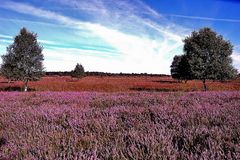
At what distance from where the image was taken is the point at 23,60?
37.6m

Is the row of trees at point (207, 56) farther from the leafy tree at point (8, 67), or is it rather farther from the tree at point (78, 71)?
the tree at point (78, 71)

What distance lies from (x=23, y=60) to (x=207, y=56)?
20.8 m

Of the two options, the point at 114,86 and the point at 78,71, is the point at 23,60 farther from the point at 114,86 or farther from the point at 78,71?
the point at 78,71

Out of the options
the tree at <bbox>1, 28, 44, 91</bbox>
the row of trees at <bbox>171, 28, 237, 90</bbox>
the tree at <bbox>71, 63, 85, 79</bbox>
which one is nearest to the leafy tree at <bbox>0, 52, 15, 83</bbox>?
the tree at <bbox>1, 28, 44, 91</bbox>

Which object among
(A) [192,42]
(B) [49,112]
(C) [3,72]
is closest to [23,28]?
(C) [3,72]

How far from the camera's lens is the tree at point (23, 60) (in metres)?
37.5

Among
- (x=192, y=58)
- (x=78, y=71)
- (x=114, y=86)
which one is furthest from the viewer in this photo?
(x=78, y=71)

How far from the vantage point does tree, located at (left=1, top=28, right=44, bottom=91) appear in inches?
Answer: 1475

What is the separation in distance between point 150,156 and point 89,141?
107 centimetres

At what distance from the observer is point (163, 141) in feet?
12.3

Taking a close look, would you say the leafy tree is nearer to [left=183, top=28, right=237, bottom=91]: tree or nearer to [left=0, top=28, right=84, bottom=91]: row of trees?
[left=0, top=28, right=84, bottom=91]: row of trees

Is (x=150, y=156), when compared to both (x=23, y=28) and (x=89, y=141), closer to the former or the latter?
(x=89, y=141)

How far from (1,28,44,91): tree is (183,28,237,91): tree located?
17.3m

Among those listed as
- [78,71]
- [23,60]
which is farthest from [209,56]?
[78,71]
